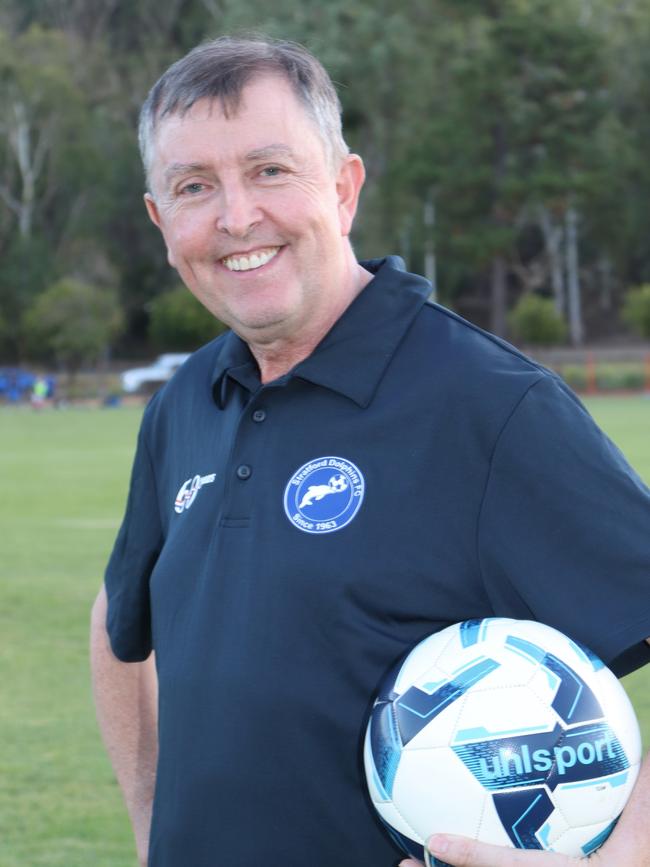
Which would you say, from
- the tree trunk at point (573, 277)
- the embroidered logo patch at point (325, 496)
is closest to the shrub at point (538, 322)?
the tree trunk at point (573, 277)

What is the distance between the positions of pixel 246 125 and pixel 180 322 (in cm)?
5916

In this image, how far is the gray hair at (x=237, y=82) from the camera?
282cm

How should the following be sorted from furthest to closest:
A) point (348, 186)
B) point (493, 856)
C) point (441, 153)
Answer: point (441, 153), point (348, 186), point (493, 856)

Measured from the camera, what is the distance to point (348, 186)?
10.1 ft

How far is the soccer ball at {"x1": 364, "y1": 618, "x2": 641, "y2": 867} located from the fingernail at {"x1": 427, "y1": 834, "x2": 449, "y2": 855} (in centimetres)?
4

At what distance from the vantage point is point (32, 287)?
2559 inches

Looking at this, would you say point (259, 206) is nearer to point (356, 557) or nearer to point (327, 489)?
point (327, 489)

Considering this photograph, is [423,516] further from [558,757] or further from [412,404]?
[558,757]

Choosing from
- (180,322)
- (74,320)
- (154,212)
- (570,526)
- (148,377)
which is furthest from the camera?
(180,322)

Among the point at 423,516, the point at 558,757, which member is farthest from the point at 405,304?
the point at 558,757

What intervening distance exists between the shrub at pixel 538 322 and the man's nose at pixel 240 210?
5592 cm

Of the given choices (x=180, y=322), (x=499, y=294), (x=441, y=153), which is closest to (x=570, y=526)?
(x=180, y=322)

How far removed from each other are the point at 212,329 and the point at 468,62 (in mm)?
15023

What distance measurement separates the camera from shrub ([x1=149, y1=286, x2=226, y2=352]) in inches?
2403
